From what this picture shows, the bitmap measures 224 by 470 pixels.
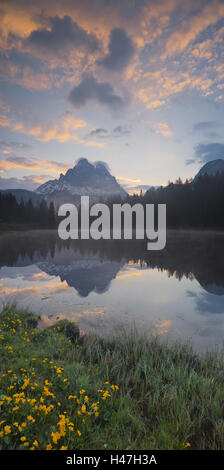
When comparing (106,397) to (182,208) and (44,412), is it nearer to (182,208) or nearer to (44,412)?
(44,412)

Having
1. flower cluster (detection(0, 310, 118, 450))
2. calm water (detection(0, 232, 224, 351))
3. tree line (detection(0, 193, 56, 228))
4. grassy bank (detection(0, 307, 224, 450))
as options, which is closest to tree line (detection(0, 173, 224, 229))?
tree line (detection(0, 193, 56, 228))

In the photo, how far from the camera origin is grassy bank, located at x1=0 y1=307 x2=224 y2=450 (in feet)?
13.5

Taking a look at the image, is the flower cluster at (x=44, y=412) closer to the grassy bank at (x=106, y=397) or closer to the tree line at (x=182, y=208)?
the grassy bank at (x=106, y=397)

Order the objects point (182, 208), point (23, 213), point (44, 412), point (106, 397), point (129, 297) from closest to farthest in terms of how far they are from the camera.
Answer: point (44, 412)
point (106, 397)
point (129, 297)
point (182, 208)
point (23, 213)

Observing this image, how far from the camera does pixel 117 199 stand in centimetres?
19238

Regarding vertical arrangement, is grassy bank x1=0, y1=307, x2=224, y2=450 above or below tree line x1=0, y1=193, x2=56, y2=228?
below

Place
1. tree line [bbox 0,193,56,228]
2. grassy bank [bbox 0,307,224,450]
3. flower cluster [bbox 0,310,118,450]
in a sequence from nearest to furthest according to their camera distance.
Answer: flower cluster [bbox 0,310,118,450] < grassy bank [bbox 0,307,224,450] < tree line [bbox 0,193,56,228]

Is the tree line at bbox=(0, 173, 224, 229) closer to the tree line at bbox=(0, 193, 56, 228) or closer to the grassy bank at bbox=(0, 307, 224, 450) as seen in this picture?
the tree line at bbox=(0, 193, 56, 228)

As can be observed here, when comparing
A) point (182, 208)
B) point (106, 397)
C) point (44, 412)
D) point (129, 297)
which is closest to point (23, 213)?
point (182, 208)

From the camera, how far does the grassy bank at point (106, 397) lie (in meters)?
4.10

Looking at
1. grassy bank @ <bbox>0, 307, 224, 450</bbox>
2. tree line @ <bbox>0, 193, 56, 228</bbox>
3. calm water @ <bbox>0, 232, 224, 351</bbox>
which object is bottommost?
calm water @ <bbox>0, 232, 224, 351</bbox>

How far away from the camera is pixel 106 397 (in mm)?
5348

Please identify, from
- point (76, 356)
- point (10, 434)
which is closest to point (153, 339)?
point (76, 356)

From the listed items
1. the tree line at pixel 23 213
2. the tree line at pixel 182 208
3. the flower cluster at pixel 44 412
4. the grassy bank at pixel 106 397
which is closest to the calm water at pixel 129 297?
the grassy bank at pixel 106 397
